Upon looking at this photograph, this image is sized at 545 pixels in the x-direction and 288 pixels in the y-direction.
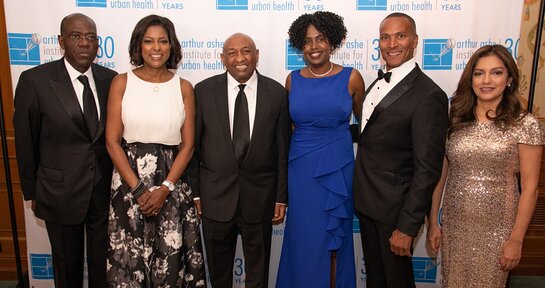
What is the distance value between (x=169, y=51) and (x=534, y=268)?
3620 millimetres

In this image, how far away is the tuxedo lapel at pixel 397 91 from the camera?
2.28 m

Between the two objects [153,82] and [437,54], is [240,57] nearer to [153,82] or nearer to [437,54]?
[153,82]

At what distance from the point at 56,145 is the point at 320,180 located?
1.58m

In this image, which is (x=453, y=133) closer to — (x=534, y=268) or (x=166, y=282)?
(x=166, y=282)

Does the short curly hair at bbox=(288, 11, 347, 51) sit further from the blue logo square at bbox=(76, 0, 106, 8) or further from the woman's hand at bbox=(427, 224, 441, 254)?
the blue logo square at bbox=(76, 0, 106, 8)

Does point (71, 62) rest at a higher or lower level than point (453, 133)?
higher

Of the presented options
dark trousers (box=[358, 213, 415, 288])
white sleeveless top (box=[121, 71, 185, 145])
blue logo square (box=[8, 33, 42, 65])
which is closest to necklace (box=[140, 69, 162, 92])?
white sleeveless top (box=[121, 71, 185, 145])

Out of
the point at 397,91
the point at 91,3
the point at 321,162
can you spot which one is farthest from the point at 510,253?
the point at 91,3

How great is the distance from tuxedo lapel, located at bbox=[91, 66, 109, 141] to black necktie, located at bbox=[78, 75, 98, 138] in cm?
3

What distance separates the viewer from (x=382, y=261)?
250 centimetres

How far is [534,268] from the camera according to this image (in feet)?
12.8

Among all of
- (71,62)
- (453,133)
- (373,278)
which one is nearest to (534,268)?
(373,278)

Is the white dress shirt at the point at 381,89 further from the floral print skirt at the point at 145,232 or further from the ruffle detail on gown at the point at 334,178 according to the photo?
the floral print skirt at the point at 145,232

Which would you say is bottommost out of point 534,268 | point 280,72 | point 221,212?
point 534,268
